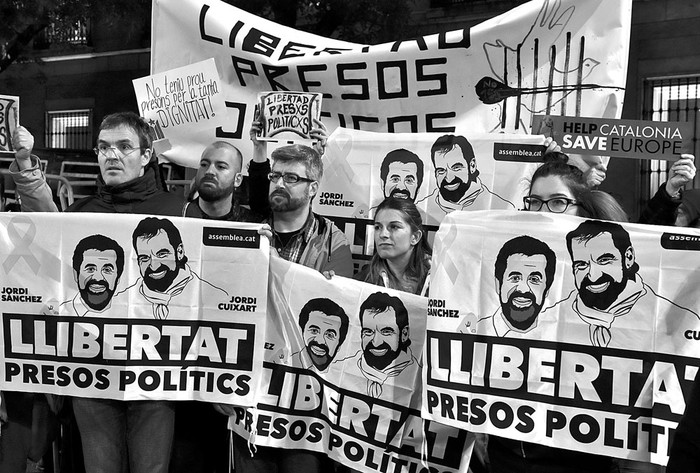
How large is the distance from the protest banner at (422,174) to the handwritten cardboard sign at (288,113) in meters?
0.35

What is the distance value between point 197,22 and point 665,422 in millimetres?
4214

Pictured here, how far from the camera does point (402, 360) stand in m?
4.16

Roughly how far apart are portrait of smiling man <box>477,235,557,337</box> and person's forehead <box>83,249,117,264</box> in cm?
172

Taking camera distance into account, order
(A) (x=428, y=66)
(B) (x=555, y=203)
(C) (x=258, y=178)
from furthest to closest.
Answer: (A) (x=428, y=66), (C) (x=258, y=178), (B) (x=555, y=203)

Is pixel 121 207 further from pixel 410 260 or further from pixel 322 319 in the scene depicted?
pixel 410 260

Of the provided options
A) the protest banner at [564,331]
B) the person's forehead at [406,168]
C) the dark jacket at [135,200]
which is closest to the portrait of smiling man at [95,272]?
the dark jacket at [135,200]

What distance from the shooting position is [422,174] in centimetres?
541

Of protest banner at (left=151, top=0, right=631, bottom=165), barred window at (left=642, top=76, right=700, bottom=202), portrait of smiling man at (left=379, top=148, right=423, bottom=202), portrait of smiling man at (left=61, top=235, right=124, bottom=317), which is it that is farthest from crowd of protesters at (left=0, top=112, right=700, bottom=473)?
barred window at (left=642, top=76, right=700, bottom=202)

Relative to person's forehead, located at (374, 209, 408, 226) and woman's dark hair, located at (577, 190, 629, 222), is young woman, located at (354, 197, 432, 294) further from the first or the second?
woman's dark hair, located at (577, 190, 629, 222)

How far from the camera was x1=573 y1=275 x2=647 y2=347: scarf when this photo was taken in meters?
3.68

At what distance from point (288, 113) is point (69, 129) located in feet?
56.7

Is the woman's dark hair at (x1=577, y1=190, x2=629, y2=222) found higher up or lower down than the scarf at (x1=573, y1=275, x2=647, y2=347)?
higher up

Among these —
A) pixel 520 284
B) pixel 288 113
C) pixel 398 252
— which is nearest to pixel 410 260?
pixel 398 252

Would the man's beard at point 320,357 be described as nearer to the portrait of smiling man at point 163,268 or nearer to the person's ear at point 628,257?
the portrait of smiling man at point 163,268
